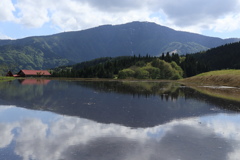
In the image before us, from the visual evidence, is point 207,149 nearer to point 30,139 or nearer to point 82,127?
point 82,127

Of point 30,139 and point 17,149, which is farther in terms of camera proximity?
point 30,139

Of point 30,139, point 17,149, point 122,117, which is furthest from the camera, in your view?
point 122,117

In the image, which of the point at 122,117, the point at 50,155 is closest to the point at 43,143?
the point at 50,155

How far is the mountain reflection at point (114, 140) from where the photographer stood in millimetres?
14438

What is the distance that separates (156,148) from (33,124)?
13250 millimetres

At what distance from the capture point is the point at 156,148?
51.3 feet

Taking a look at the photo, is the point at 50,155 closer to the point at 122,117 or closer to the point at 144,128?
the point at 144,128

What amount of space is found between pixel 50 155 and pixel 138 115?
1534cm

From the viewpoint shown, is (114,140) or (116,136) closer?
(114,140)

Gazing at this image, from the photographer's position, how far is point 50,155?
14.0 metres

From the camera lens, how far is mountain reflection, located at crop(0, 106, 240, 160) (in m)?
14.4

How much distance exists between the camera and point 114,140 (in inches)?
684

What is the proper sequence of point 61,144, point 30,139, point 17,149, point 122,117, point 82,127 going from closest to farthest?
point 17,149 → point 61,144 → point 30,139 → point 82,127 → point 122,117

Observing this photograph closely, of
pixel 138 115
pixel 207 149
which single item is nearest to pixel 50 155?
pixel 207 149
